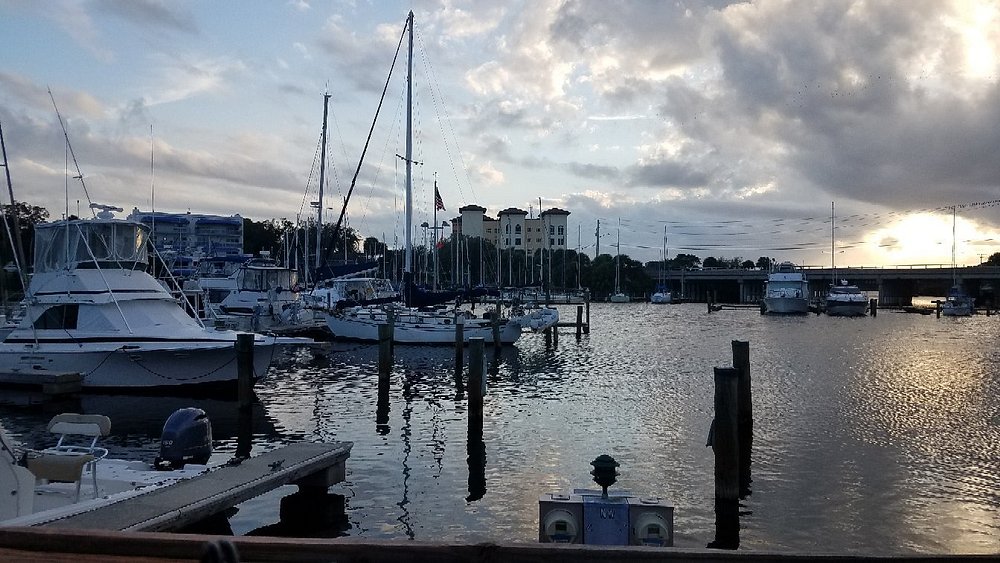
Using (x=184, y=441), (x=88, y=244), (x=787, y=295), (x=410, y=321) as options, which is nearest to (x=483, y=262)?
(x=787, y=295)

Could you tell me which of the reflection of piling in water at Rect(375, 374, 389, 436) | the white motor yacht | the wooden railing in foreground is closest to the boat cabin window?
the white motor yacht

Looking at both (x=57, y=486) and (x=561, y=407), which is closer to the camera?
(x=57, y=486)

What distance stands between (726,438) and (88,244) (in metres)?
21.3

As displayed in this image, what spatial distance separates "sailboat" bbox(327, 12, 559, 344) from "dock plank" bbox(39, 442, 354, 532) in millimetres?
25915

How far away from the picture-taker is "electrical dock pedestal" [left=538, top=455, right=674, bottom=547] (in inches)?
359

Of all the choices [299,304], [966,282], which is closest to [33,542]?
[299,304]

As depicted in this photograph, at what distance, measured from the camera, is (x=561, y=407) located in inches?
949

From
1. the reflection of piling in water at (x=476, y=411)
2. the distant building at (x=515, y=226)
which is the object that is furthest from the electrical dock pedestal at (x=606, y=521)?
the distant building at (x=515, y=226)

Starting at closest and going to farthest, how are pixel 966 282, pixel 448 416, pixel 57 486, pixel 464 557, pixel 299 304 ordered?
pixel 464 557
pixel 57 486
pixel 448 416
pixel 299 304
pixel 966 282

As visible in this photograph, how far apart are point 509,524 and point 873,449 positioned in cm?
987

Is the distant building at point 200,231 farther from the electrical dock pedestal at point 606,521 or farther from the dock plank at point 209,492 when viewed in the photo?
the electrical dock pedestal at point 606,521

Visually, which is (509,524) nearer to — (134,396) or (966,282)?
(134,396)

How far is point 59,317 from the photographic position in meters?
25.1

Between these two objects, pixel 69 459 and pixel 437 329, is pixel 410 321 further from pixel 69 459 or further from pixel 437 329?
pixel 69 459
